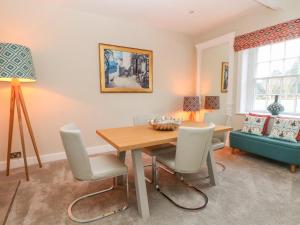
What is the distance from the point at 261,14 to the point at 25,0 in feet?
12.2

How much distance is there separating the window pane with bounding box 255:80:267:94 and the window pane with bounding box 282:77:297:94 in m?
0.30

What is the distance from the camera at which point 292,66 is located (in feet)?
9.55

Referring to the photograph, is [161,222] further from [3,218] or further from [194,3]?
[194,3]

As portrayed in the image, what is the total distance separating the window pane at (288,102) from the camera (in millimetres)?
2938

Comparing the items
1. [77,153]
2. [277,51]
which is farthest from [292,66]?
[77,153]

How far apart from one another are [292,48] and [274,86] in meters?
0.64

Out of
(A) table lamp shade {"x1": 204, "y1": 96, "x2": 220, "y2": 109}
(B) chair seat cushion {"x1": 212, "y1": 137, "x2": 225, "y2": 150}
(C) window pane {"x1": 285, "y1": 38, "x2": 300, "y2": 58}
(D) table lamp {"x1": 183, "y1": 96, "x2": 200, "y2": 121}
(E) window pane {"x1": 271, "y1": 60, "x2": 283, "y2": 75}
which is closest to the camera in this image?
(B) chair seat cushion {"x1": 212, "y1": 137, "x2": 225, "y2": 150}

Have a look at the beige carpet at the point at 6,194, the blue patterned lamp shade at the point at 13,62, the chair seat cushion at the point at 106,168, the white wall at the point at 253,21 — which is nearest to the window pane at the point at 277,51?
the white wall at the point at 253,21

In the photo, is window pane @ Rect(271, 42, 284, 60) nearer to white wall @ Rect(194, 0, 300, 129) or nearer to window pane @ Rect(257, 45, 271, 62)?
window pane @ Rect(257, 45, 271, 62)

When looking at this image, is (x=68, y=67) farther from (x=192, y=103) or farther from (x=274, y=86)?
(x=274, y=86)

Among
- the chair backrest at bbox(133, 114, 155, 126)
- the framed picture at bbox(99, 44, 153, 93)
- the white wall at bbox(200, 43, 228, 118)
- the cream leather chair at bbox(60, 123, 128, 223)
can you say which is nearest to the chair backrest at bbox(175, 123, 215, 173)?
the cream leather chair at bbox(60, 123, 128, 223)

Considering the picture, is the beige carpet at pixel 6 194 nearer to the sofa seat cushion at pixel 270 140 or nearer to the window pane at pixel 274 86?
the sofa seat cushion at pixel 270 140

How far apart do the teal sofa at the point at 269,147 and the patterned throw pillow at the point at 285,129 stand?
3.9 inches

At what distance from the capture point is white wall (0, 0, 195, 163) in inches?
105
